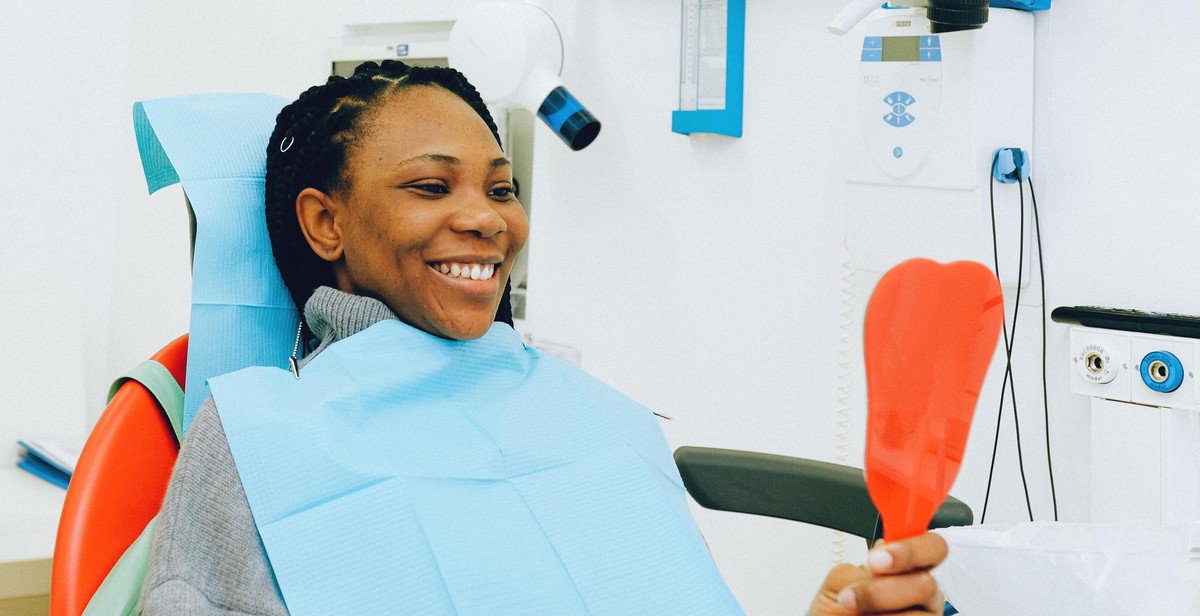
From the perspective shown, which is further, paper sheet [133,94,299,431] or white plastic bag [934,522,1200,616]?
paper sheet [133,94,299,431]

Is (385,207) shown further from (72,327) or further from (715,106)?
(72,327)

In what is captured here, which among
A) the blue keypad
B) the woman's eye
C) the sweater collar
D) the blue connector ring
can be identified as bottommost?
Result: the blue connector ring

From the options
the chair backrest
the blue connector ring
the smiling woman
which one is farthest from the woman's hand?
the blue connector ring

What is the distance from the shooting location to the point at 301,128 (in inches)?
48.8

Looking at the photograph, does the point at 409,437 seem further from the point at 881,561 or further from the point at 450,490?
the point at 881,561

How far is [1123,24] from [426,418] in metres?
1.14

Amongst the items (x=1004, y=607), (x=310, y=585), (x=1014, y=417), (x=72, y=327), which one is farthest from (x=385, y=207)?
(x=72, y=327)

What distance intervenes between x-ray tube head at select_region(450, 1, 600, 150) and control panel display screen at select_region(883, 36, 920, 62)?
0.65 m

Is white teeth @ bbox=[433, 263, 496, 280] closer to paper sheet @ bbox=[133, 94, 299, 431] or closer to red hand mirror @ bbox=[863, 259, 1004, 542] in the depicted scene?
paper sheet @ bbox=[133, 94, 299, 431]

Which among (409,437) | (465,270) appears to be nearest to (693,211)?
(465,270)

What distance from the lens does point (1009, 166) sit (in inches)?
59.9

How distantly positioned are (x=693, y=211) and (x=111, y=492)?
1.27 metres

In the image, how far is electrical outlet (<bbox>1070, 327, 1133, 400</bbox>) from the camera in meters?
1.43

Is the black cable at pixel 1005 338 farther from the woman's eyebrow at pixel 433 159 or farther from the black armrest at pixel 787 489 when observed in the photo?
the woman's eyebrow at pixel 433 159
